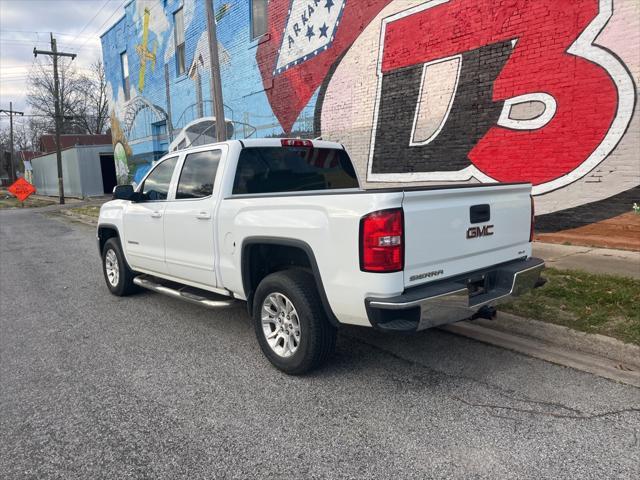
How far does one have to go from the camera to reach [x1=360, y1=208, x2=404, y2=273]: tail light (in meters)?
2.98

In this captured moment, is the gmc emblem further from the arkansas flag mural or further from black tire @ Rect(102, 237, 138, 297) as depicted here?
the arkansas flag mural

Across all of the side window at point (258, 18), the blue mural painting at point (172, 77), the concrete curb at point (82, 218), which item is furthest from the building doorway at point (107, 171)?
the side window at point (258, 18)

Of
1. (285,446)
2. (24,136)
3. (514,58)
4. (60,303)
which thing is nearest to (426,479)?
(285,446)

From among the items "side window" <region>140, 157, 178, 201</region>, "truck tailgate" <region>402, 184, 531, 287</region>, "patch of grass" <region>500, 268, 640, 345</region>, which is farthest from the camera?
"side window" <region>140, 157, 178, 201</region>

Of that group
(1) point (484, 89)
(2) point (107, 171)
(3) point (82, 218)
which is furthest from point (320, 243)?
(2) point (107, 171)

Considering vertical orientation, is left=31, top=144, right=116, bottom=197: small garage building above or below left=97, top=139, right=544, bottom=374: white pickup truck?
above

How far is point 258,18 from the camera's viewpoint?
45.9 ft

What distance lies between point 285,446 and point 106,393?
1.59 metres

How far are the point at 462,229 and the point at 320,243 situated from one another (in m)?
1.03

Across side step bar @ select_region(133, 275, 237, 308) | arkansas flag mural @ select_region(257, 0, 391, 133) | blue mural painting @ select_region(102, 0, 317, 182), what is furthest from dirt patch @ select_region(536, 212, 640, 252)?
blue mural painting @ select_region(102, 0, 317, 182)

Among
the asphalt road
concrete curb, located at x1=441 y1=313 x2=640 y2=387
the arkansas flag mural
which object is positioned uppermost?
the arkansas flag mural

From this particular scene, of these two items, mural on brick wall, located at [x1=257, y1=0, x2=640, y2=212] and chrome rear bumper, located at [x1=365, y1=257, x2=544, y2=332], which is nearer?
chrome rear bumper, located at [x1=365, y1=257, x2=544, y2=332]

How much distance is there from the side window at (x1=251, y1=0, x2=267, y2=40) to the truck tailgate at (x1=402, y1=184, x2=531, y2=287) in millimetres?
11826

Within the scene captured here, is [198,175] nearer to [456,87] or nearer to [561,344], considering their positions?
[561,344]
